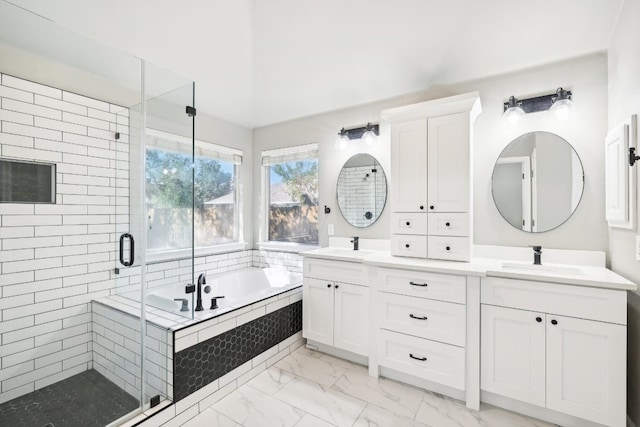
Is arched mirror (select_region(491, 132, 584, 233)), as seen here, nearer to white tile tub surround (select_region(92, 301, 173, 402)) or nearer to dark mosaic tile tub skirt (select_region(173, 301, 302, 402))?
dark mosaic tile tub skirt (select_region(173, 301, 302, 402))

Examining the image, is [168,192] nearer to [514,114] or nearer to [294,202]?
[294,202]

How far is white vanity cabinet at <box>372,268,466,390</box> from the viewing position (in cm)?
189

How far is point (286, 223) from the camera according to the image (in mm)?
3631

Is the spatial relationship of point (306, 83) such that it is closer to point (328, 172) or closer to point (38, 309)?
point (328, 172)

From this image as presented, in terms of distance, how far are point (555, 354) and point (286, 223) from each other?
2.79 metres

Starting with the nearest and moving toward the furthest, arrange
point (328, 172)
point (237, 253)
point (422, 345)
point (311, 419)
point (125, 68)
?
point (311, 419) → point (422, 345) → point (125, 68) → point (328, 172) → point (237, 253)

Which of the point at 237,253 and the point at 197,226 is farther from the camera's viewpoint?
the point at 237,253

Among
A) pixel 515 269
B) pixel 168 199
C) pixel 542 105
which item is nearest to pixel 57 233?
pixel 168 199

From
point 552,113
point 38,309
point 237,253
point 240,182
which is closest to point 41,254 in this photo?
point 38,309

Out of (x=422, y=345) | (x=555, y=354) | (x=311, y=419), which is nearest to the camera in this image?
(x=555, y=354)

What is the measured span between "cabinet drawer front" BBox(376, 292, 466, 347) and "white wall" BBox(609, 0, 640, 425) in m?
0.87

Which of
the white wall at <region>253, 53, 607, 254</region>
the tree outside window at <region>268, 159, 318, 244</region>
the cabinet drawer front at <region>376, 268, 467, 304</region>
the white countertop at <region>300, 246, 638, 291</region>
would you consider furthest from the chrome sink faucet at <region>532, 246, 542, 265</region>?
the tree outside window at <region>268, 159, 318, 244</region>

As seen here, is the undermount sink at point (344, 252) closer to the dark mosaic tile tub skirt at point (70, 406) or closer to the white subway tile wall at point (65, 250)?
the white subway tile wall at point (65, 250)

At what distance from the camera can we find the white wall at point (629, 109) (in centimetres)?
151
